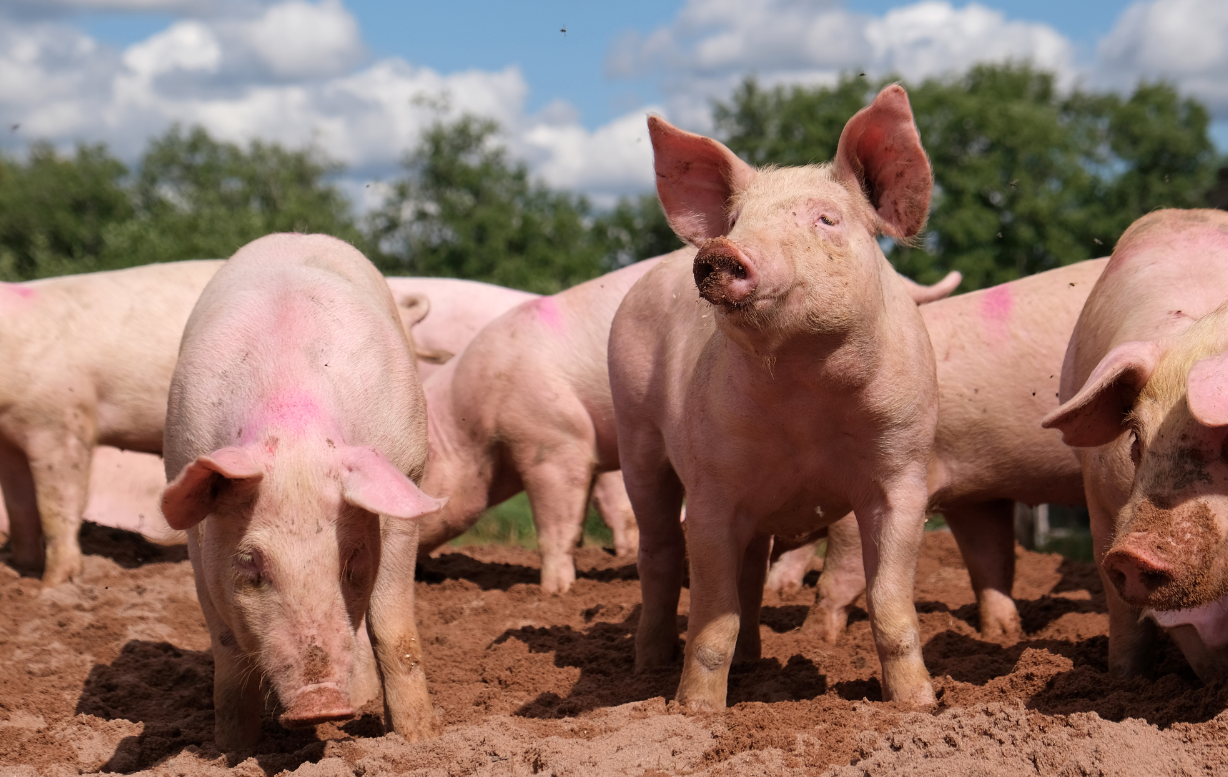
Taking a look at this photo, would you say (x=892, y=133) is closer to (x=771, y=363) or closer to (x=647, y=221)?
(x=771, y=363)

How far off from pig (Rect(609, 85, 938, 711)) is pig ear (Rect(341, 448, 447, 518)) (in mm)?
1048

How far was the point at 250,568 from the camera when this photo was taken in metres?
3.94

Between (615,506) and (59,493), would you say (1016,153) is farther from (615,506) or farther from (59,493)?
(59,493)

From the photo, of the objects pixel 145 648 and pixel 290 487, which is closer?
pixel 290 487

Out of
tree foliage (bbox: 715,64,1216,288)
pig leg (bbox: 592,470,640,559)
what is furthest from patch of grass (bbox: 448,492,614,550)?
tree foliage (bbox: 715,64,1216,288)

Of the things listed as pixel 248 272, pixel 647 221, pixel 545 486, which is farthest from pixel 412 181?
pixel 248 272

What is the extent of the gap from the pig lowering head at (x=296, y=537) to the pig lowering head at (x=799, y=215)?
113 centimetres

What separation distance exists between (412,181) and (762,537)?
31587mm

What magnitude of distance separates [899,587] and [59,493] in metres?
5.83

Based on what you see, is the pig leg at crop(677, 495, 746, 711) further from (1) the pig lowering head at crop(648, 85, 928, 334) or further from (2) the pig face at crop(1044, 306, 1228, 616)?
(2) the pig face at crop(1044, 306, 1228, 616)

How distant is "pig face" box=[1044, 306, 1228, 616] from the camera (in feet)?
11.1

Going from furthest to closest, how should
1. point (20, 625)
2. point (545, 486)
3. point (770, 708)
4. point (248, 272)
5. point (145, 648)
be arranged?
point (545, 486), point (20, 625), point (145, 648), point (248, 272), point (770, 708)

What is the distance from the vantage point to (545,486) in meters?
8.00

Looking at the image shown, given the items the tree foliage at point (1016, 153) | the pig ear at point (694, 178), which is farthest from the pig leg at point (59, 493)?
the tree foliage at point (1016, 153)
